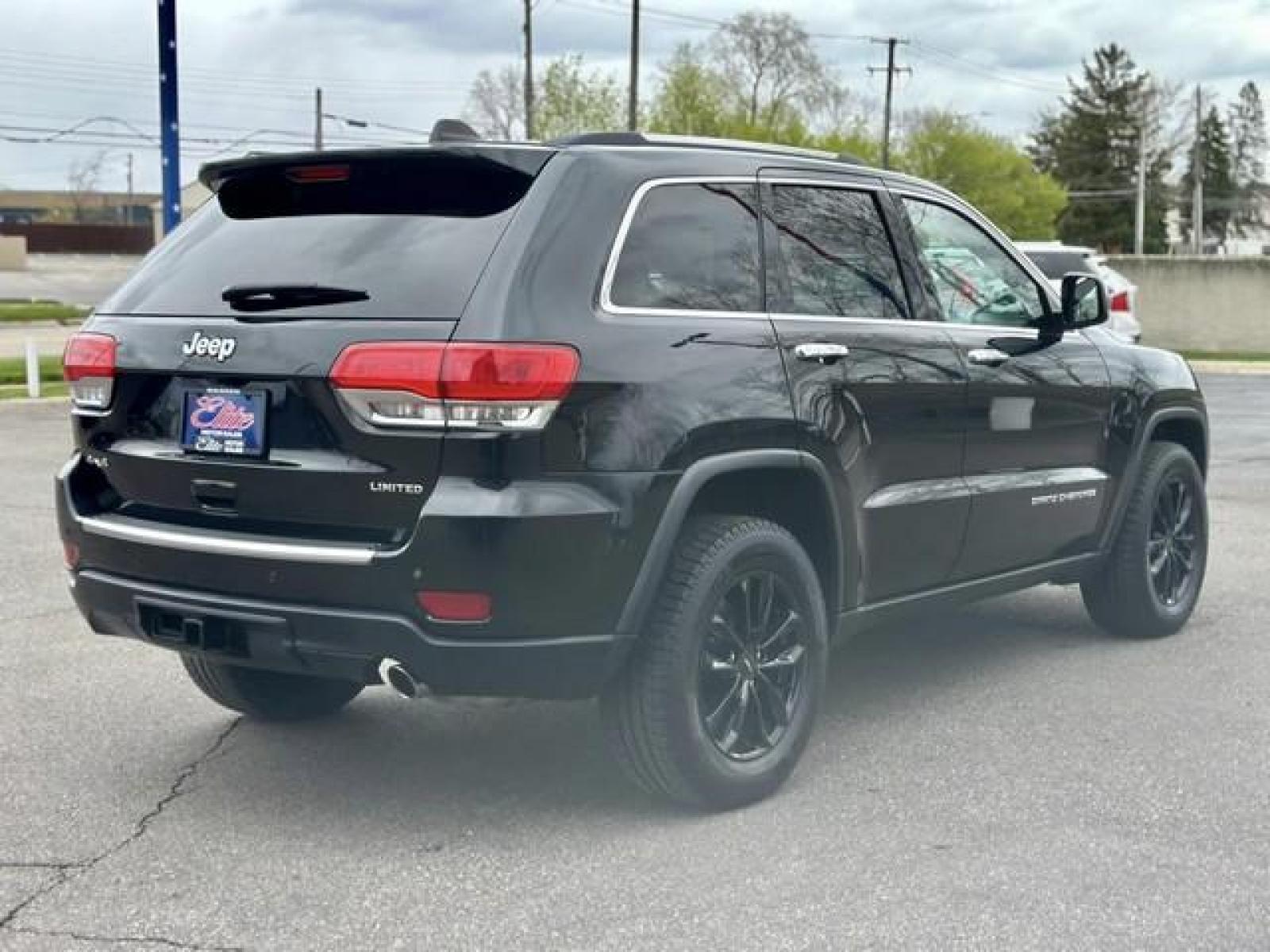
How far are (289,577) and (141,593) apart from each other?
530 mm

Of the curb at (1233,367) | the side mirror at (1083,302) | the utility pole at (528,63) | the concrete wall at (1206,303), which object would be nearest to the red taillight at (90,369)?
the side mirror at (1083,302)

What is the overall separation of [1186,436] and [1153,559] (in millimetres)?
592

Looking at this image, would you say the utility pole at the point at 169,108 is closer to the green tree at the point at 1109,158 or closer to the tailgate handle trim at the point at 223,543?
the tailgate handle trim at the point at 223,543

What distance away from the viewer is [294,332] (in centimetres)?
411

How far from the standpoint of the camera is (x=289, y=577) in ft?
13.3

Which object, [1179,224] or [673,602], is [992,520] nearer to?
[673,602]

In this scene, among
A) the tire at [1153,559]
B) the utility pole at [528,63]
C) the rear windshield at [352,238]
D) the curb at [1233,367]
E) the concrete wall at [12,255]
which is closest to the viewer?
the rear windshield at [352,238]

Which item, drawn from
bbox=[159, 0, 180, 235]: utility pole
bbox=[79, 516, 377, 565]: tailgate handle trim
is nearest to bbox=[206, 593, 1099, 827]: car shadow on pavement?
bbox=[79, 516, 377, 565]: tailgate handle trim

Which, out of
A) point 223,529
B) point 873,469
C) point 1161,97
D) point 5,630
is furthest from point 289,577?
point 1161,97

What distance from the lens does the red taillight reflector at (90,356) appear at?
→ 4.50m

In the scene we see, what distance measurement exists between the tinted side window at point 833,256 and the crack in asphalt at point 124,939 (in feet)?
7.52

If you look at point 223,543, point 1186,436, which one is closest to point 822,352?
point 223,543

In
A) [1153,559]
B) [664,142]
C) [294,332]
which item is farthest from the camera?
[1153,559]

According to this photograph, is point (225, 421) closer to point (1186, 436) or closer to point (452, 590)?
point (452, 590)
